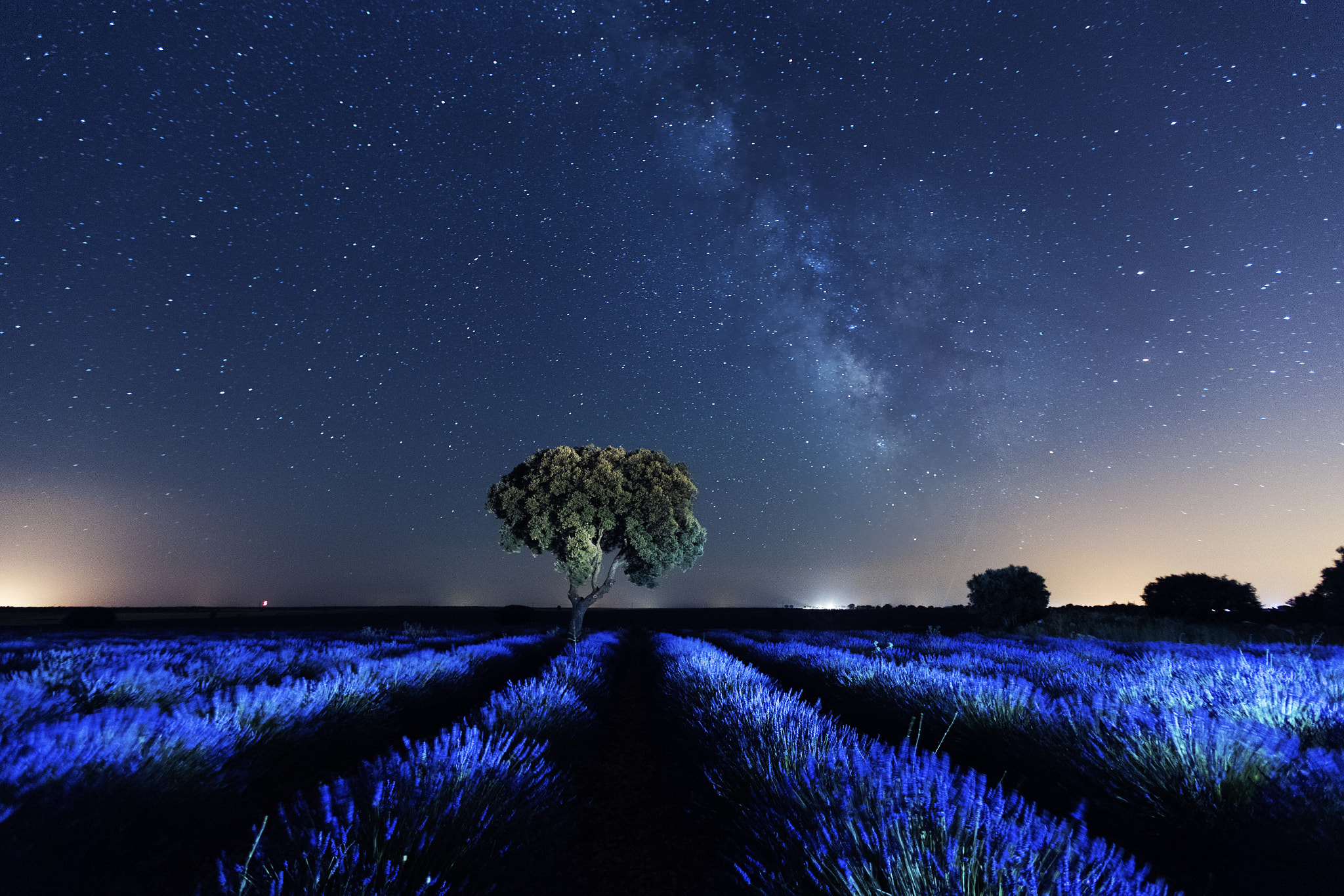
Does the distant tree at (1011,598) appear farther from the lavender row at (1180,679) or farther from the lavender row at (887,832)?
the lavender row at (887,832)

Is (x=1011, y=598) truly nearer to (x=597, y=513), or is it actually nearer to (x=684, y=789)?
(x=597, y=513)

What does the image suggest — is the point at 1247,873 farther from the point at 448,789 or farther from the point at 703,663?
the point at 703,663

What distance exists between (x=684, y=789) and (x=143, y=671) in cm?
539

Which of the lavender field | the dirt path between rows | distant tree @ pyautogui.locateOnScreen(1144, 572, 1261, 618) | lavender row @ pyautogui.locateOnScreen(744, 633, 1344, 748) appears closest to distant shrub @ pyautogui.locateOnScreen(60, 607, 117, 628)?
the lavender field

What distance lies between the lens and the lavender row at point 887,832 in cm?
152

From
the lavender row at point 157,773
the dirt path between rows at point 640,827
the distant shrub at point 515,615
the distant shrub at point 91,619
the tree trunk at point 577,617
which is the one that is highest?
the lavender row at point 157,773

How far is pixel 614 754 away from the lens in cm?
567

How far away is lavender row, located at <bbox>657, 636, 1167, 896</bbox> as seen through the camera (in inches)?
60.0

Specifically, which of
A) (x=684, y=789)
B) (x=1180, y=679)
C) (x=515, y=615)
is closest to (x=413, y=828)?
(x=684, y=789)

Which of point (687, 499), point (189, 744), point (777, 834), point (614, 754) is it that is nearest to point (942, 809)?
point (777, 834)

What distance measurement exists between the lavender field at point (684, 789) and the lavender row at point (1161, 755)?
2cm

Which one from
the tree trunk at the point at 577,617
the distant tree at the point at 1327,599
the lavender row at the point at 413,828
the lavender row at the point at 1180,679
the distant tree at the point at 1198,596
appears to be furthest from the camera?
the distant tree at the point at 1198,596

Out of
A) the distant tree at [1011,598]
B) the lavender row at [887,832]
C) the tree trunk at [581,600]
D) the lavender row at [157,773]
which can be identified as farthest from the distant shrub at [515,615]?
the lavender row at [887,832]

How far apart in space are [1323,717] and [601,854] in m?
4.85
